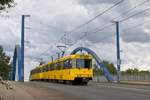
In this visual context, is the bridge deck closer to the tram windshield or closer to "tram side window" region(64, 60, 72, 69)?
the tram windshield

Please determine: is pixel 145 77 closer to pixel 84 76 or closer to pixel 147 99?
pixel 84 76

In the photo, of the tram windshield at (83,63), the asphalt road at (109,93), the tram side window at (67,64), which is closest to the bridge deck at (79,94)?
the asphalt road at (109,93)

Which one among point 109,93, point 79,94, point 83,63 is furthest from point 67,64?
point 109,93

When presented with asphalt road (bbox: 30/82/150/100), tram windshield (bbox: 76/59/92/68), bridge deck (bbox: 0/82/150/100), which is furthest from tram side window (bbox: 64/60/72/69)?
bridge deck (bbox: 0/82/150/100)

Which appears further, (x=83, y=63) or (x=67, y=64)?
(x=67, y=64)

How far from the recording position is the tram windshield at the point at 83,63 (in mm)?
49719

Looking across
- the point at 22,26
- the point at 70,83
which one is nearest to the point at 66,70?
the point at 70,83

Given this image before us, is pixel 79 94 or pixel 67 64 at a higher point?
pixel 67 64

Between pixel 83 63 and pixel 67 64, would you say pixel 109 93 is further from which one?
pixel 67 64

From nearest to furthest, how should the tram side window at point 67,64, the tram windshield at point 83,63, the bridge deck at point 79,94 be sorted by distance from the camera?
the bridge deck at point 79,94 → the tram windshield at point 83,63 → the tram side window at point 67,64

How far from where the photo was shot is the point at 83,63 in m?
50.2

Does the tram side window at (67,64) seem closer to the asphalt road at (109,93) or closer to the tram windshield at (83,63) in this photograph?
the tram windshield at (83,63)

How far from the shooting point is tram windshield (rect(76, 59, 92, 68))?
4972 centimetres

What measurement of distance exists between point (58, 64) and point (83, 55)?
7.74 meters
